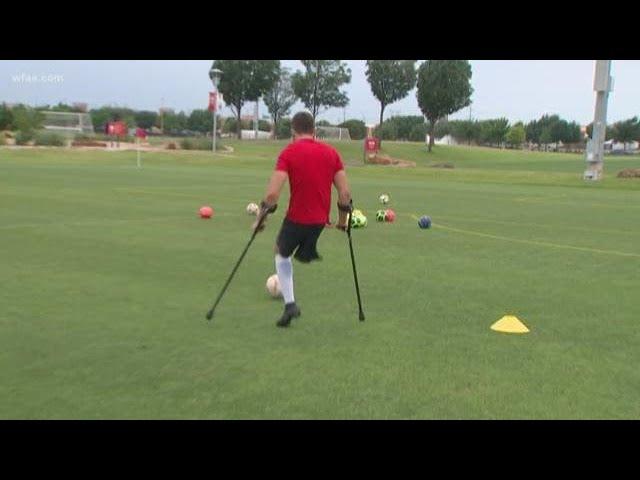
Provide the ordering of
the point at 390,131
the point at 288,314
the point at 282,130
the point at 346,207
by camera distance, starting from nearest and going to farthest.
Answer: the point at 288,314, the point at 346,207, the point at 282,130, the point at 390,131

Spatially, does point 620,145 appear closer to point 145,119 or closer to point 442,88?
point 442,88

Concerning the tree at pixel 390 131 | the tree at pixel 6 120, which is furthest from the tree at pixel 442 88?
the tree at pixel 6 120

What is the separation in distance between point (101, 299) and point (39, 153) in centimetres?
5473

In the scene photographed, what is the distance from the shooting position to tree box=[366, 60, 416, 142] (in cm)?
7756

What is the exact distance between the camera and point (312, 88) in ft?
292

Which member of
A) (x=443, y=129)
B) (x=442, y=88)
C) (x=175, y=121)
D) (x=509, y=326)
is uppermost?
(x=442, y=88)

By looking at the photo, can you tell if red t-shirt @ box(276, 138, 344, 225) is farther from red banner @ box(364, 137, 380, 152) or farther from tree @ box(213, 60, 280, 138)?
tree @ box(213, 60, 280, 138)

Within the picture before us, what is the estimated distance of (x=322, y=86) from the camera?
88438 mm

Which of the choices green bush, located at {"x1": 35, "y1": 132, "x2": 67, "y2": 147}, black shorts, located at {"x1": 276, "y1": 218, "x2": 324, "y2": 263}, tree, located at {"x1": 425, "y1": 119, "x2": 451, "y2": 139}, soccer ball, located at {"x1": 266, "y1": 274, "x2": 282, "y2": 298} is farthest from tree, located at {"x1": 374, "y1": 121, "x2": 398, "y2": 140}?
black shorts, located at {"x1": 276, "y1": 218, "x2": 324, "y2": 263}

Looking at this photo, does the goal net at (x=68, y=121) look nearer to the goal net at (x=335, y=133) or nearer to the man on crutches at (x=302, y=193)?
the goal net at (x=335, y=133)

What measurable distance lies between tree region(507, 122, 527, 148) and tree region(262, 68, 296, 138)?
3984 cm

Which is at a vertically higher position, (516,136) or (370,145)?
(516,136)

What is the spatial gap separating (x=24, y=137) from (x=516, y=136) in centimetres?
8469

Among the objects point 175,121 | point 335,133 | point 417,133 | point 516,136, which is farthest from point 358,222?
point 175,121
